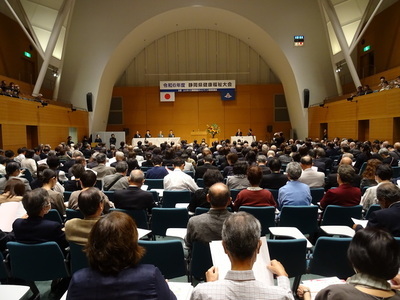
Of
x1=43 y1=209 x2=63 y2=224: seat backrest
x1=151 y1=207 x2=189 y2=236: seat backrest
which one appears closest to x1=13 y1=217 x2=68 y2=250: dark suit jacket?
x1=43 y1=209 x2=63 y2=224: seat backrest

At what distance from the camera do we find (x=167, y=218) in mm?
4102

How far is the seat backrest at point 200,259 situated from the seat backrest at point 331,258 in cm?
90

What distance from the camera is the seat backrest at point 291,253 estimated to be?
9.42 feet

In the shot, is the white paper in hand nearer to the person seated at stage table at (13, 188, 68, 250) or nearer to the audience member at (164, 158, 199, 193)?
the person seated at stage table at (13, 188, 68, 250)

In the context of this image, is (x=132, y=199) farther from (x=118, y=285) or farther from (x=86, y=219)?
(x=118, y=285)

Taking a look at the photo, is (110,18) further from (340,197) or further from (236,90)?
(340,197)

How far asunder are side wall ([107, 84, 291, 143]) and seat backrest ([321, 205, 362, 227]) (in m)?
20.2

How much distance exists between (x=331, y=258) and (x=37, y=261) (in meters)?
2.52

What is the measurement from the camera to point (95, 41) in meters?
19.5

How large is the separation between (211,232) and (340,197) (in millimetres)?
2216

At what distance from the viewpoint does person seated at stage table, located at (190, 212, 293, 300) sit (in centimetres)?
153

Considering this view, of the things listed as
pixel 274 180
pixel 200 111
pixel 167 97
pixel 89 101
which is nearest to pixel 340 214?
pixel 274 180

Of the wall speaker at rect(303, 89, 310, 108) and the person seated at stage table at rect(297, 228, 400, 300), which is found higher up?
the wall speaker at rect(303, 89, 310, 108)

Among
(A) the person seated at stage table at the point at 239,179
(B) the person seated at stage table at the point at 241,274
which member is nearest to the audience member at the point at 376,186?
(A) the person seated at stage table at the point at 239,179
